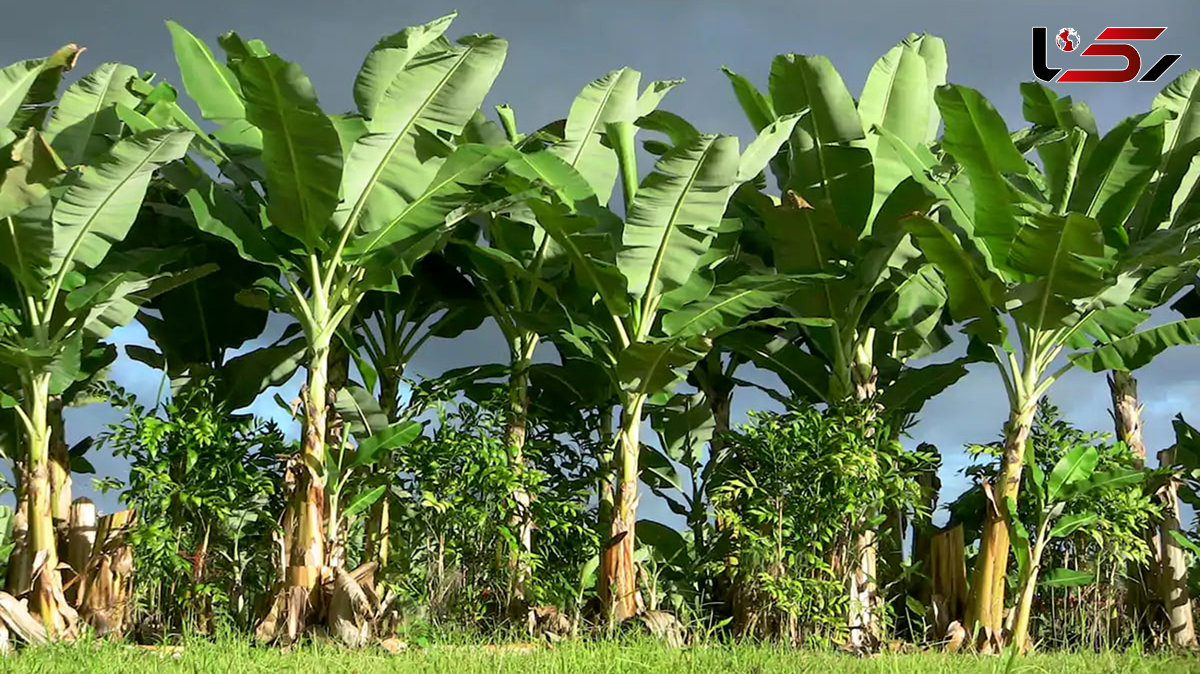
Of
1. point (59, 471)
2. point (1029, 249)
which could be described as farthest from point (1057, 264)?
point (59, 471)

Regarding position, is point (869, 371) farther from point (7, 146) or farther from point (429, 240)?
point (7, 146)

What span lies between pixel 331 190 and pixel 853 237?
336 cm

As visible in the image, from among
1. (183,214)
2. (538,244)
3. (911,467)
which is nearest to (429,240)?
(538,244)

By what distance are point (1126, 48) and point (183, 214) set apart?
5.88 m

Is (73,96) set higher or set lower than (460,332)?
higher

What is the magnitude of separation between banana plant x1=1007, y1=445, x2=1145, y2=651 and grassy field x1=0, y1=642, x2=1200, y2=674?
46.6 inches

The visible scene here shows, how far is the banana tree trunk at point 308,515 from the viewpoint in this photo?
256 inches

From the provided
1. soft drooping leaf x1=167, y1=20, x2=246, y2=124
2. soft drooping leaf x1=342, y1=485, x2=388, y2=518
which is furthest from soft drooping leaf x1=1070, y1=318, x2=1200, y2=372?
soft drooping leaf x1=167, y1=20, x2=246, y2=124

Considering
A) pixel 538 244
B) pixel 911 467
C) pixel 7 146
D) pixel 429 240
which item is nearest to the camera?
pixel 7 146

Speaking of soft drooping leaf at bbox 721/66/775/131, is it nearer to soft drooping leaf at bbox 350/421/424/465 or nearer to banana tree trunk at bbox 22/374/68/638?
soft drooping leaf at bbox 350/421/424/465

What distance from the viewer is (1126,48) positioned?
6945 mm

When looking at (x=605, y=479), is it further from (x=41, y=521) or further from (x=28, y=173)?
(x=28, y=173)

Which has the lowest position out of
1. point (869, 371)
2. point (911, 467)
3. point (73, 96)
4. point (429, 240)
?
point (911, 467)

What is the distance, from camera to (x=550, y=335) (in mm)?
7781
